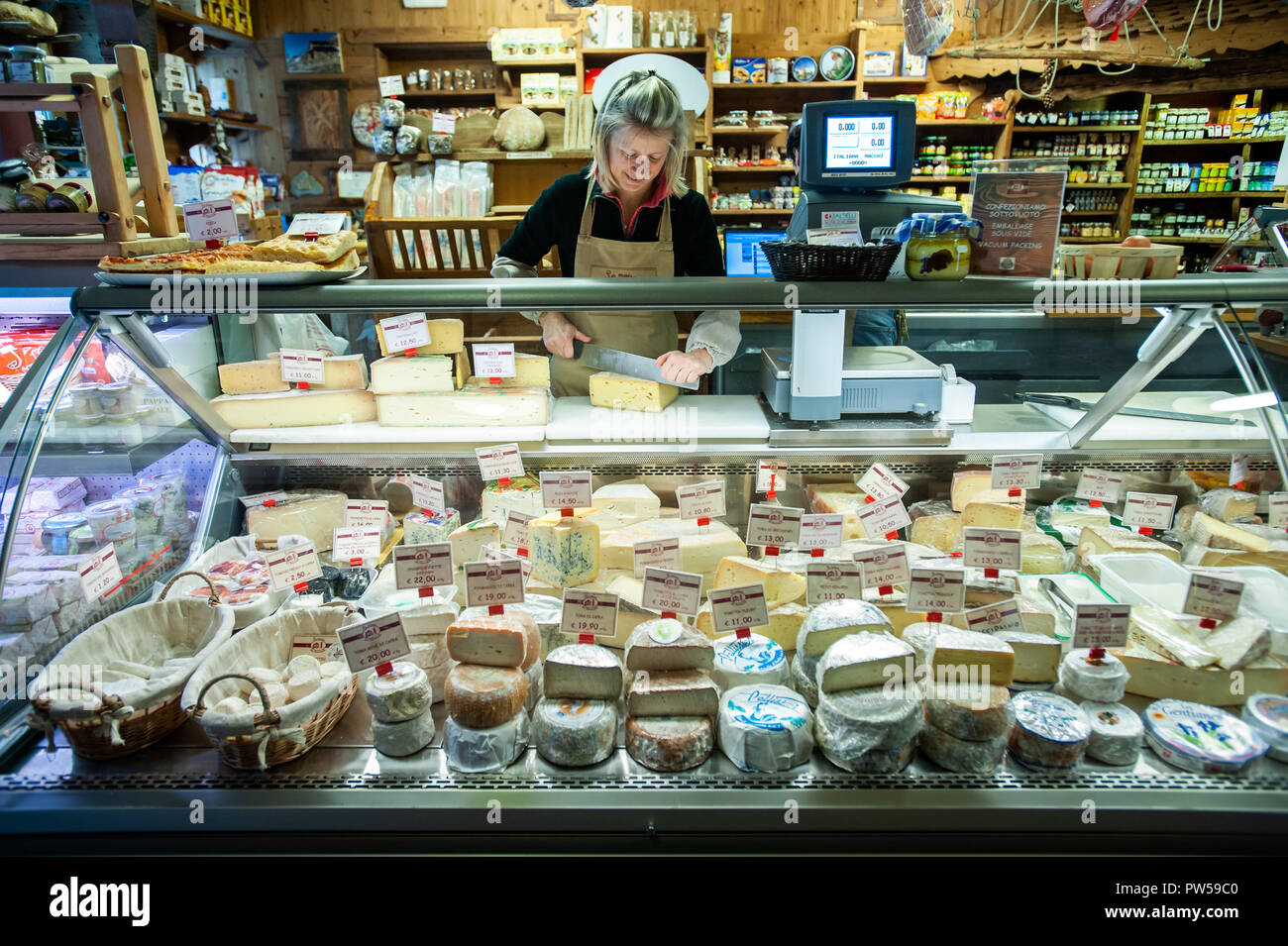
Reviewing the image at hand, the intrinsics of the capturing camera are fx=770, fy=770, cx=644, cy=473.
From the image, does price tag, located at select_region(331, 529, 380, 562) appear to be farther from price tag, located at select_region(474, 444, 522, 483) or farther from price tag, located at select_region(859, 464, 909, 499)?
price tag, located at select_region(859, 464, 909, 499)

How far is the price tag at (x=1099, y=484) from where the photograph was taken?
2311 mm

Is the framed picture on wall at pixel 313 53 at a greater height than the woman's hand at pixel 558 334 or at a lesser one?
greater

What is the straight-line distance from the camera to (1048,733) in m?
1.55

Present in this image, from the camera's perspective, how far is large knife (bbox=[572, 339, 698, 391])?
2.59 meters

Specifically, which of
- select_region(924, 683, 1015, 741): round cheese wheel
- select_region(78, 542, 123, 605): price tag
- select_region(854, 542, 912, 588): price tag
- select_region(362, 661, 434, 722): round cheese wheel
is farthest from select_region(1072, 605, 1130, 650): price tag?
select_region(78, 542, 123, 605): price tag

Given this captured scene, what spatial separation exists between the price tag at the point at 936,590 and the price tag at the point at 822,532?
218mm

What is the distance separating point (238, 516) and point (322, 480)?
11.2 inches

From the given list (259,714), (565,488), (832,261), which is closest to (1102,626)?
(832,261)

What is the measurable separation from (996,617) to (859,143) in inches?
55.2

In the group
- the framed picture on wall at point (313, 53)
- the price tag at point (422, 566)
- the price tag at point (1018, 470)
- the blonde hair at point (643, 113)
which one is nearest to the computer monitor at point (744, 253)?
the framed picture on wall at point (313, 53)

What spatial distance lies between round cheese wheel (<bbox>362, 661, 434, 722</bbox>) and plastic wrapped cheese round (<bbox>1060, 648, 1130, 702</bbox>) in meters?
1.41

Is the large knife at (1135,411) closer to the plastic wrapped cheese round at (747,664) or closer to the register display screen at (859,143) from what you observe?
the register display screen at (859,143)

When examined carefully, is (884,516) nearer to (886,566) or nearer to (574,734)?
(886,566)

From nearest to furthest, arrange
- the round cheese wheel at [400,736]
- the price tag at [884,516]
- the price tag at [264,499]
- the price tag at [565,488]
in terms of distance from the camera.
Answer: the round cheese wheel at [400,736] < the price tag at [565,488] < the price tag at [884,516] < the price tag at [264,499]
